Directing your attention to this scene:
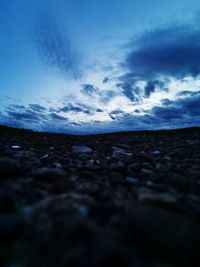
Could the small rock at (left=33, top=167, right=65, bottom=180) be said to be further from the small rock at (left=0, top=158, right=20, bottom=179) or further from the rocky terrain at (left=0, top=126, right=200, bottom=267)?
the rocky terrain at (left=0, top=126, right=200, bottom=267)

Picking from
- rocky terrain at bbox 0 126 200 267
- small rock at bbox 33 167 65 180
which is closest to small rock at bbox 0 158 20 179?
small rock at bbox 33 167 65 180

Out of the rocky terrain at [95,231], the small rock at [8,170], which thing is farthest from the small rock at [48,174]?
the rocky terrain at [95,231]

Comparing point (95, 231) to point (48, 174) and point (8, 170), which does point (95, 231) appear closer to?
point (48, 174)

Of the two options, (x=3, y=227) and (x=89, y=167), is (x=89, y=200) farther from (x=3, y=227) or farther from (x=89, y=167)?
(x=89, y=167)

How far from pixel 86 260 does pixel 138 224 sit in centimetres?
44

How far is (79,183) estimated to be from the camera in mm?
2453

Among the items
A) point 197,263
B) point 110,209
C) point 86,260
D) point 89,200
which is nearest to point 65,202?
point 89,200

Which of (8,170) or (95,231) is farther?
(8,170)

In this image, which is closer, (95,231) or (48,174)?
(95,231)

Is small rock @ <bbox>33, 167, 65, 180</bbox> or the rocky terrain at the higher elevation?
small rock @ <bbox>33, 167, 65, 180</bbox>

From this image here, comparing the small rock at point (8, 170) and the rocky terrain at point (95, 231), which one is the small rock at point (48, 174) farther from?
the rocky terrain at point (95, 231)

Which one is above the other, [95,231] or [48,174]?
[48,174]

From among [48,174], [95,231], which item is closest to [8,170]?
[48,174]

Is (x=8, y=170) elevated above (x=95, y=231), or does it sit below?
above
